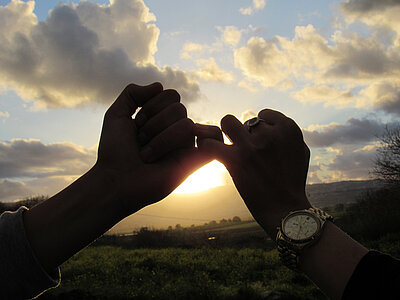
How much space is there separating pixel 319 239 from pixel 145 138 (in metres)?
1.12

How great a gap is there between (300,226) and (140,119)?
1124mm

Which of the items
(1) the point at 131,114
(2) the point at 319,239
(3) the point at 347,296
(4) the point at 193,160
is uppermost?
(1) the point at 131,114

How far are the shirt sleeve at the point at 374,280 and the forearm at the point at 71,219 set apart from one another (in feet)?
3.84

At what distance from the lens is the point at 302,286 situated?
452 inches

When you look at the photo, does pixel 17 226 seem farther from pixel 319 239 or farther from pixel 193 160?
pixel 319 239

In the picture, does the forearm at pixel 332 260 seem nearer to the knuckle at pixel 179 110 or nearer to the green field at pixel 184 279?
the knuckle at pixel 179 110

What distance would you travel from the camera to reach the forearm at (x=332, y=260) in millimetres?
1401

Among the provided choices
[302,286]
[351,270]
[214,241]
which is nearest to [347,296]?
[351,270]

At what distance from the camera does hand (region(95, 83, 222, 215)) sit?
1901 mm

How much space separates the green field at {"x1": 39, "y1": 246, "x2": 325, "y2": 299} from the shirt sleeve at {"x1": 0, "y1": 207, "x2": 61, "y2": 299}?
29.9 ft

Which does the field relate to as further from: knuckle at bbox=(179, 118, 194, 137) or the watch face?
the watch face

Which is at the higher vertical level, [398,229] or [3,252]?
[3,252]

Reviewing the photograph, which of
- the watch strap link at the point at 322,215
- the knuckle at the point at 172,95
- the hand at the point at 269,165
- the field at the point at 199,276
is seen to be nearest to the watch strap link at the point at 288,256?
the hand at the point at 269,165

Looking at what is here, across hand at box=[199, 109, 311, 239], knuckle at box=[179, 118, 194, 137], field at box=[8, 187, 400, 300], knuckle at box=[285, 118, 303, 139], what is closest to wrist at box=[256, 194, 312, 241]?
hand at box=[199, 109, 311, 239]
